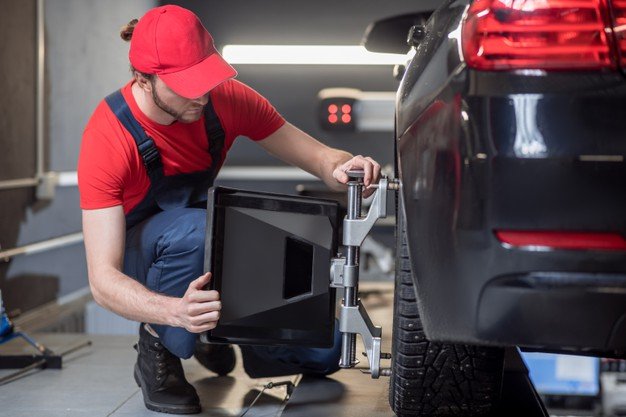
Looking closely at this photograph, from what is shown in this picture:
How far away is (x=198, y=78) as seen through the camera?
2.43 meters

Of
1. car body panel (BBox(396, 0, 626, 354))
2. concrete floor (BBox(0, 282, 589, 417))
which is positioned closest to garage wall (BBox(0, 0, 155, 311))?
concrete floor (BBox(0, 282, 589, 417))

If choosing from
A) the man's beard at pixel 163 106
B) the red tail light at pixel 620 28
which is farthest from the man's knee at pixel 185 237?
the red tail light at pixel 620 28

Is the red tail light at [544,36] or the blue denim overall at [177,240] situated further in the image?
the blue denim overall at [177,240]

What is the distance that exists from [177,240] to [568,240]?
137cm

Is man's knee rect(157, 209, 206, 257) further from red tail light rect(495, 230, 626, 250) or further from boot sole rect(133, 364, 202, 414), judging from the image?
red tail light rect(495, 230, 626, 250)

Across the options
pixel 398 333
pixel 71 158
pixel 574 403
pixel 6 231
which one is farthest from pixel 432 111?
pixel 71 158

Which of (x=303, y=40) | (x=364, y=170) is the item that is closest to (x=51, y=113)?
(x=364, y=170)

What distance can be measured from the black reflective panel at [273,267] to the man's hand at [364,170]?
78 millimetres

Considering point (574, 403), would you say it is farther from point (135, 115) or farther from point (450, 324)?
point (450, 324)

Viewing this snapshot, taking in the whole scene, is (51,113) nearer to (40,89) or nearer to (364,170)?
(40,89)

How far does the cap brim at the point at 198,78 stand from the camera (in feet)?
7.93

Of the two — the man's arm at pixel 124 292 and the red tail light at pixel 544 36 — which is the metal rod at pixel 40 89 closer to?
the man's arm at pixel 124 292

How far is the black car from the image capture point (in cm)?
139

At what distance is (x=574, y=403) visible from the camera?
5.04 metres
